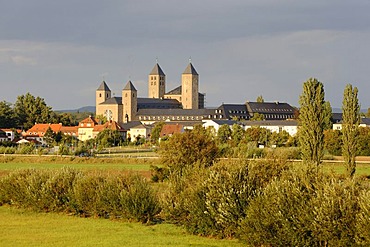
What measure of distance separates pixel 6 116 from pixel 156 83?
241ft

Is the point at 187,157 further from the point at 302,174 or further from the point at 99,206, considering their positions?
the point at 302,174

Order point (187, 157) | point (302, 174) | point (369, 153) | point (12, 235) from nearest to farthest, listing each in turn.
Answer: point (302, 174)
point (12, 235)
point (187, 157)
point (369, 153)

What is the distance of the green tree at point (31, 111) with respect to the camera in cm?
12838

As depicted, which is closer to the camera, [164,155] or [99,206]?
[99,206]

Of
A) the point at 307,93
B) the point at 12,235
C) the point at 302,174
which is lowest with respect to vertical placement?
the point at 12,235

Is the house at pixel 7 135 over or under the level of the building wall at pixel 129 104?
under

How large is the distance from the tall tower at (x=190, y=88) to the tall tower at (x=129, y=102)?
65.1 feet

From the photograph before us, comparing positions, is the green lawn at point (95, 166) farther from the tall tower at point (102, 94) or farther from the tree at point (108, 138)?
the tall tower at point (102, 94)

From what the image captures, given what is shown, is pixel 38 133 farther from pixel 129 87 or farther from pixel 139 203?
pixel 139 203

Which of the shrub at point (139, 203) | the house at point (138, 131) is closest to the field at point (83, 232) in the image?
the shrub at point (139, 203)

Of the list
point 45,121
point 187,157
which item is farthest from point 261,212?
point 45,121

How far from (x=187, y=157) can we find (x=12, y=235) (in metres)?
21.4

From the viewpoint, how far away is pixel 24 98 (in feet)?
429

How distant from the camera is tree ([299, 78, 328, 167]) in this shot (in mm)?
35812
